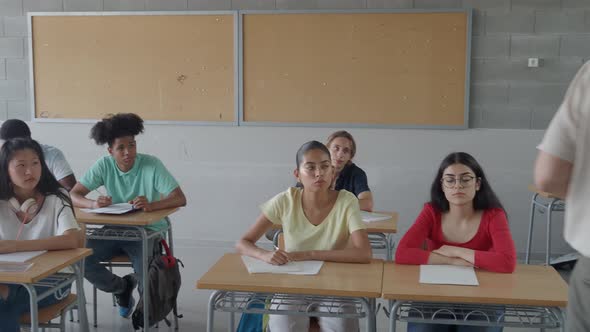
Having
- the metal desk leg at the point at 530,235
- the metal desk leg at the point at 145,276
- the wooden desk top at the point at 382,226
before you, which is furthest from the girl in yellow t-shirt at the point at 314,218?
the metal desk leg at the point at 530,235

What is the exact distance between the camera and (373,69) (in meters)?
5.30

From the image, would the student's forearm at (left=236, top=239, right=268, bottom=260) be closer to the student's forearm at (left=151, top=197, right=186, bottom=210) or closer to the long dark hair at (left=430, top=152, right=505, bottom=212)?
the long dark hair at (left=430, top=152, right=505, bottom=212)

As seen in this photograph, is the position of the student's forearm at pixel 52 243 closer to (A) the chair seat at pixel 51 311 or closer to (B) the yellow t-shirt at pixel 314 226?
(A) the chair seat at pixel 51 311

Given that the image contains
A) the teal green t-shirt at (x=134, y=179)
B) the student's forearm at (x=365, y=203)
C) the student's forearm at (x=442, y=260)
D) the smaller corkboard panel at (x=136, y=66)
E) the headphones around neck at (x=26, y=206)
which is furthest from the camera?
the smaller corkboard panel at (x=136, y=66)

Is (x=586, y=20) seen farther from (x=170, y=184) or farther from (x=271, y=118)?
(x=170, y=184)

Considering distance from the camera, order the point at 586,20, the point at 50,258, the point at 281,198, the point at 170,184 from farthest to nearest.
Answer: the point at 586,20
the point at 170,184
the point at 281,198
the point at 50,258

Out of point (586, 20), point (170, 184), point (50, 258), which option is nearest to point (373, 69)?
point (586, 20)

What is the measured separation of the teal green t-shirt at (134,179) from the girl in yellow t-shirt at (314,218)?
3.97 ft

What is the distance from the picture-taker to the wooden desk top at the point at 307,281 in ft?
7.29

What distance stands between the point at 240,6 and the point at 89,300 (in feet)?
8.80

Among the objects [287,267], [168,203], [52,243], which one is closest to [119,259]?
[168,203]

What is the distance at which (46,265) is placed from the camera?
2.49m

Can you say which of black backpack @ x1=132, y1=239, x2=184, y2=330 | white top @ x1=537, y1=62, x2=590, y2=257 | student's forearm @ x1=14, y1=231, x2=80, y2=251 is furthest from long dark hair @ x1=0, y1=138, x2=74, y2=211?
white top @ x1=537, y1=62, x2=590, y2=257

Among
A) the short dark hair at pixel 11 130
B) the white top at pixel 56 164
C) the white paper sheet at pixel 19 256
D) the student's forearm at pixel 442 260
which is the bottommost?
the white paper sheet at pixel 19 256
